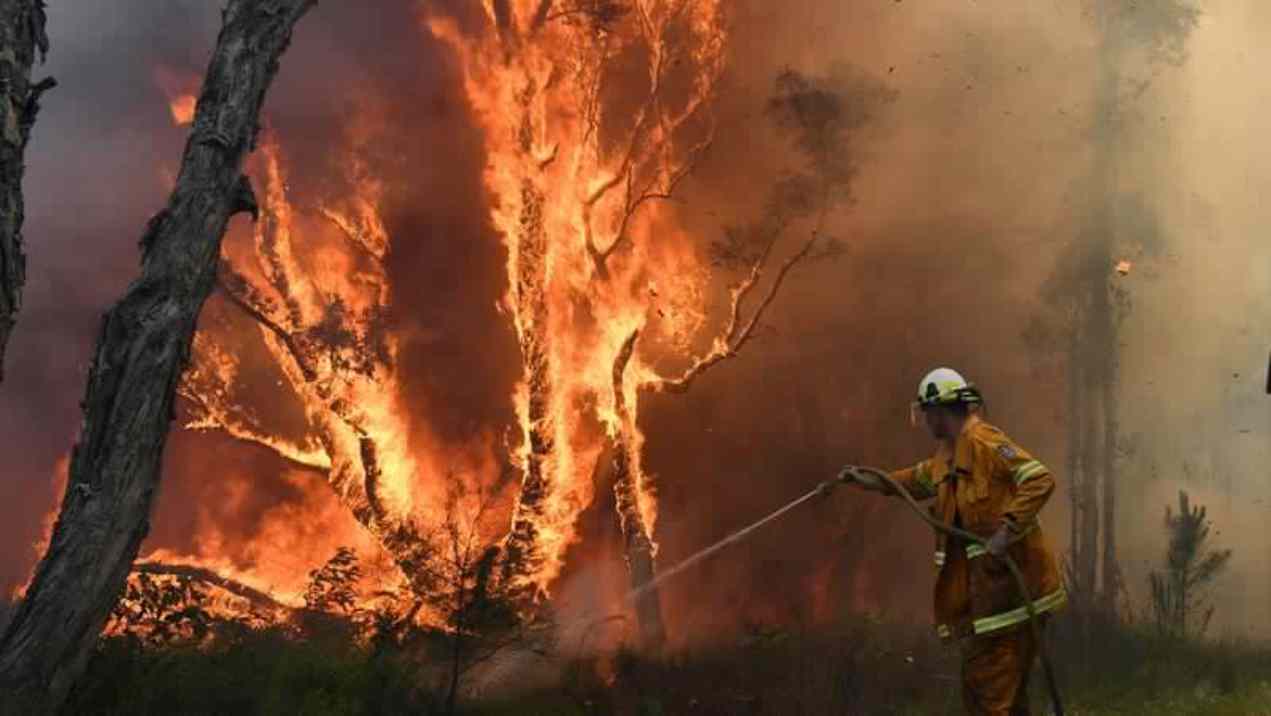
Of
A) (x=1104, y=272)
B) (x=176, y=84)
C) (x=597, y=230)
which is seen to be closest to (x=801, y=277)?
(x=597, y=230)

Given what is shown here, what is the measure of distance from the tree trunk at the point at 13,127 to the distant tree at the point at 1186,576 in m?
17.1

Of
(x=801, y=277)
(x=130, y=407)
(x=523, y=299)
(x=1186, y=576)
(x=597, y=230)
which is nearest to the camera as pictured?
(x=130, y=407)

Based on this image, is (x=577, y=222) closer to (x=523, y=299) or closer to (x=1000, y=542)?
(x=523, y=299)

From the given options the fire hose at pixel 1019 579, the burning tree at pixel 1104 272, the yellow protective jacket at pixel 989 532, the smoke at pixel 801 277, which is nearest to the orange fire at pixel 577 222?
the smoke at pixel 801 277

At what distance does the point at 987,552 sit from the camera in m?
5.35

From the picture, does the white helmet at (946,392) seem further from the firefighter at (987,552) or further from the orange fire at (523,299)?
the orange fire at (523,299)

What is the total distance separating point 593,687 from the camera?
11.7 m

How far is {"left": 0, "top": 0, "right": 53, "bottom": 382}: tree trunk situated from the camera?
15.7 feet

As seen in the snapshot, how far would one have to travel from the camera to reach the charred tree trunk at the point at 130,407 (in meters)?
5.35

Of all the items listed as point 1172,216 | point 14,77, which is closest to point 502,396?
point 14,77

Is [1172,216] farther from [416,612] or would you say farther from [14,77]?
[14,77]

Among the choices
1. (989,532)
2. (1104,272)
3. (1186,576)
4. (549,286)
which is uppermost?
(1104,272)

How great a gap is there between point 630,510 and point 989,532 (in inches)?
344

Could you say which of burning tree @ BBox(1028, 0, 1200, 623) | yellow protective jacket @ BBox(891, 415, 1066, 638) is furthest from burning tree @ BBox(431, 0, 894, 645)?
yellow protective jacket @ BBox(891, 415, 1066, 638)
